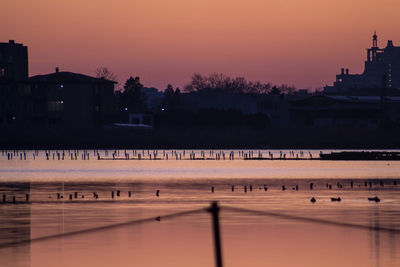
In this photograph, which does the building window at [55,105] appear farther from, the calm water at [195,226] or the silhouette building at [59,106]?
the calm water at [195,226]

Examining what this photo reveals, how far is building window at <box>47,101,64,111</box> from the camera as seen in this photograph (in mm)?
199000

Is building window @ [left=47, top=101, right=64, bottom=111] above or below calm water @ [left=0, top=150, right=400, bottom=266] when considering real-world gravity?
above

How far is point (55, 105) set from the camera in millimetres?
199375

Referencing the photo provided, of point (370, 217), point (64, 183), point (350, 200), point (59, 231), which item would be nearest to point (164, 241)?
point (59, 231)

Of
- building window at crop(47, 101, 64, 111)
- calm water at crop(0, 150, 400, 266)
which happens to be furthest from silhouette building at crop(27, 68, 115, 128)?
calm water at crop(0, 150, 400, 266)

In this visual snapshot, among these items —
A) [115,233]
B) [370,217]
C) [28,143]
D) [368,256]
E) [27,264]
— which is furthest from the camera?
[28,143]

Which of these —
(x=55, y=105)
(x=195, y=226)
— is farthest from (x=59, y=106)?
(x=195, y=226)

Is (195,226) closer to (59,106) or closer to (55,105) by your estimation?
Result: (59,106)

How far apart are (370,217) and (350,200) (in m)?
15.0

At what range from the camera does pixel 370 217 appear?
196 ft

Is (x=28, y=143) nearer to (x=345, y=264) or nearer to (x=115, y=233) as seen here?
(x=115, y=233)

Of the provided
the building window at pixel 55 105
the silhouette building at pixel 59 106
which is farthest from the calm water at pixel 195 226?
the building window at pixel 55 105

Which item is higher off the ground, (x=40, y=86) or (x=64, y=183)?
(x=40, y=86)

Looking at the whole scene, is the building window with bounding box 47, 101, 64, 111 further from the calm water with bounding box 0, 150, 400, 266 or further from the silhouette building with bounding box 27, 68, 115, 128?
the calm water with bounding box 0, 150, 400, 266
